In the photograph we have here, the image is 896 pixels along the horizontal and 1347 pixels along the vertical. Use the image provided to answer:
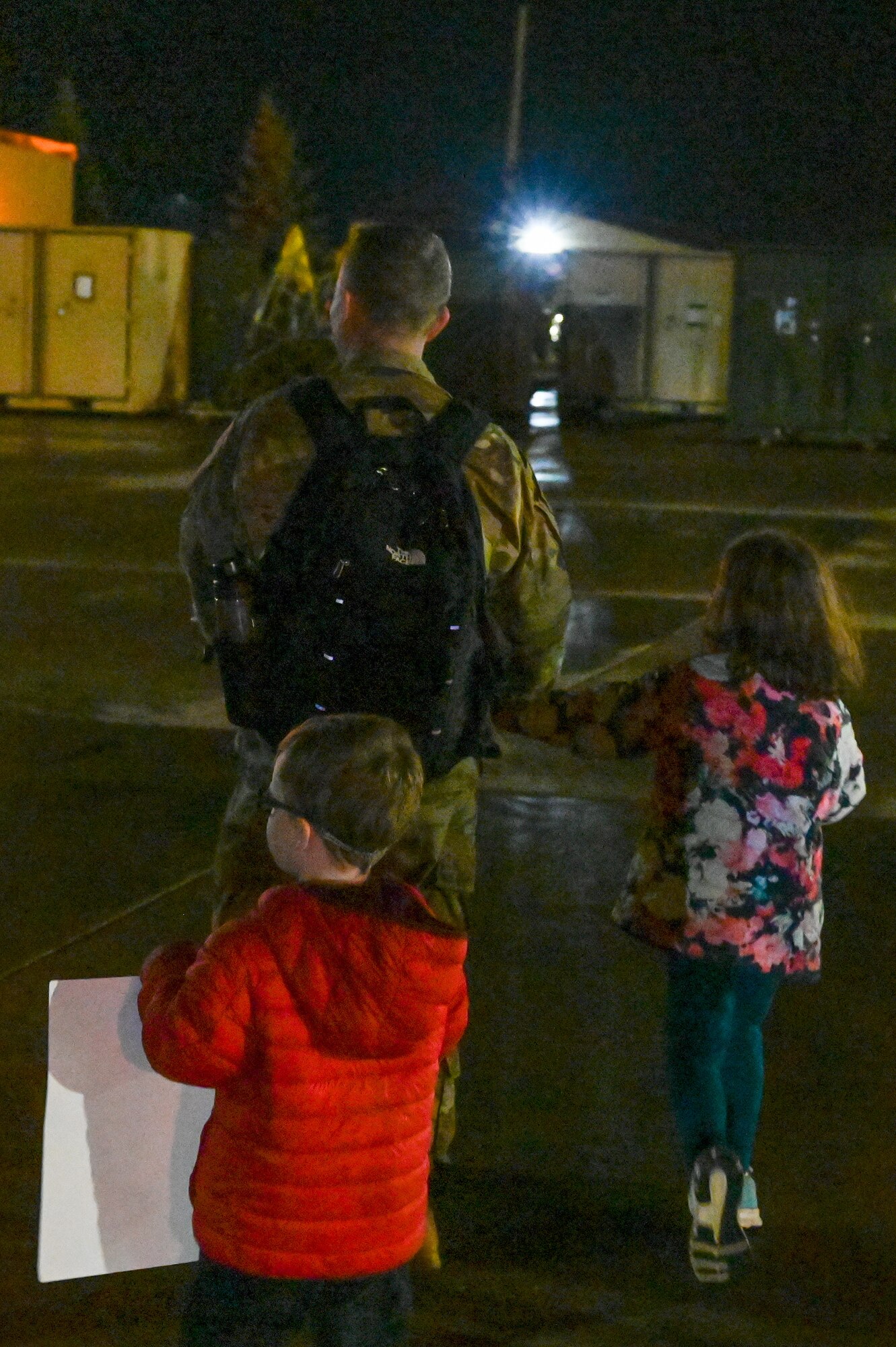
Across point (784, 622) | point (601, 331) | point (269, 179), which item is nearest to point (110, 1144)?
point (784, 622)

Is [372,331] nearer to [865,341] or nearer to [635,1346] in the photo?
[635,1346]

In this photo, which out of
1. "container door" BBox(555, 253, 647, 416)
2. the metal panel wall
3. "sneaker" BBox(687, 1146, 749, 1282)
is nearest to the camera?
"sneaker" BBox(687, 1146, 749, 1282)

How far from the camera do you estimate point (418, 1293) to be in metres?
3.29

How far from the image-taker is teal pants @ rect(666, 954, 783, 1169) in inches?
134

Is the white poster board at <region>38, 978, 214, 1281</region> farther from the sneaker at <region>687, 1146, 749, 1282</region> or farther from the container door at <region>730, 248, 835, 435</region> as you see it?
the container door at <region>730, 248, 835, 435</region>

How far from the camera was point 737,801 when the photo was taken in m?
3.35

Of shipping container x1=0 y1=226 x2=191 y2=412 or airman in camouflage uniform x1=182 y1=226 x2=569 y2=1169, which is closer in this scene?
airman in camouflage uniform x1=182 y1=226 x2=569 y2=1169

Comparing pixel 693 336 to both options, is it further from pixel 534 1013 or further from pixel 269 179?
pixel 269 179

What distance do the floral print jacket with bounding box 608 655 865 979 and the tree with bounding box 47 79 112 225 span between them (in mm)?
65334

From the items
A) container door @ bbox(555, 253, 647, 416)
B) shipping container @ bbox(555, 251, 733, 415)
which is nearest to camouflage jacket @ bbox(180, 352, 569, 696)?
container door @ bbox(555, 253, 647, 416)

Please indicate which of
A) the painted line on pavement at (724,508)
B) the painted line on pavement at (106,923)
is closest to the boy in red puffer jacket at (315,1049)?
the painted line on pavement at (106,923)

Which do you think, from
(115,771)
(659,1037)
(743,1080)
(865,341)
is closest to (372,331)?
(743,1080)

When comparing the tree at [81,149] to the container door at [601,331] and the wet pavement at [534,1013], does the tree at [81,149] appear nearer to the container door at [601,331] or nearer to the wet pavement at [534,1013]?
the container door at [601,331]

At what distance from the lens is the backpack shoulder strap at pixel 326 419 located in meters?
2.79
